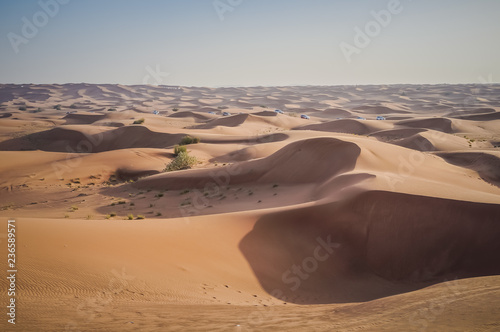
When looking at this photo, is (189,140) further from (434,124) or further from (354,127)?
(434,124)

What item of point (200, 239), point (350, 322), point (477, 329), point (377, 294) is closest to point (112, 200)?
point (200, 239)

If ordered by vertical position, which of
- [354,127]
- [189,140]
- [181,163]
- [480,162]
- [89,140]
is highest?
[354,127]

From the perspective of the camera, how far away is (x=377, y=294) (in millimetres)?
8406

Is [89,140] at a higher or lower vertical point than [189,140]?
lower

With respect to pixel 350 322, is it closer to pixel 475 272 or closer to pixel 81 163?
pixel 475 272

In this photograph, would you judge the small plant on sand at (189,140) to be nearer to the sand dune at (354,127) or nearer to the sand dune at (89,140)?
the sand dune at (89,140)

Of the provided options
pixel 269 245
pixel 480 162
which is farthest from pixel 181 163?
pixel 480 162

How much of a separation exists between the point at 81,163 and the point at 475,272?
25.4m

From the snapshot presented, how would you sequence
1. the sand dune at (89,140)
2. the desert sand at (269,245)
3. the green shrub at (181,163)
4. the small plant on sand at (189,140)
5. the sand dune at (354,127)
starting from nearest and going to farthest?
1. the desert sand at (269,245)
2. the green shrub at (181,163)
3. the small plant on sand at (189,140)
4. the sand dune at (89,140)
5. the sand dune at (354,127)

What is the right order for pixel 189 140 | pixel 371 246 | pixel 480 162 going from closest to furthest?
pixel 371 246
pixel 480 162
pixel 189 140

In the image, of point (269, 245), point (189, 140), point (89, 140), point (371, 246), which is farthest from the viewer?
point (89, 140)

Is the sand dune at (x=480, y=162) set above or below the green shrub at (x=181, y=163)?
above

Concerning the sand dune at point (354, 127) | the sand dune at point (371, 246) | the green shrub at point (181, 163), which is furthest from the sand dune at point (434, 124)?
the sand dune at point (371, 246)

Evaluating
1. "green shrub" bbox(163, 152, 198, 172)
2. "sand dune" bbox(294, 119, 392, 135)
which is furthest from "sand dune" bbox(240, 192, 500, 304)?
"sand dune" bbox(294, 119, 392, 135)
